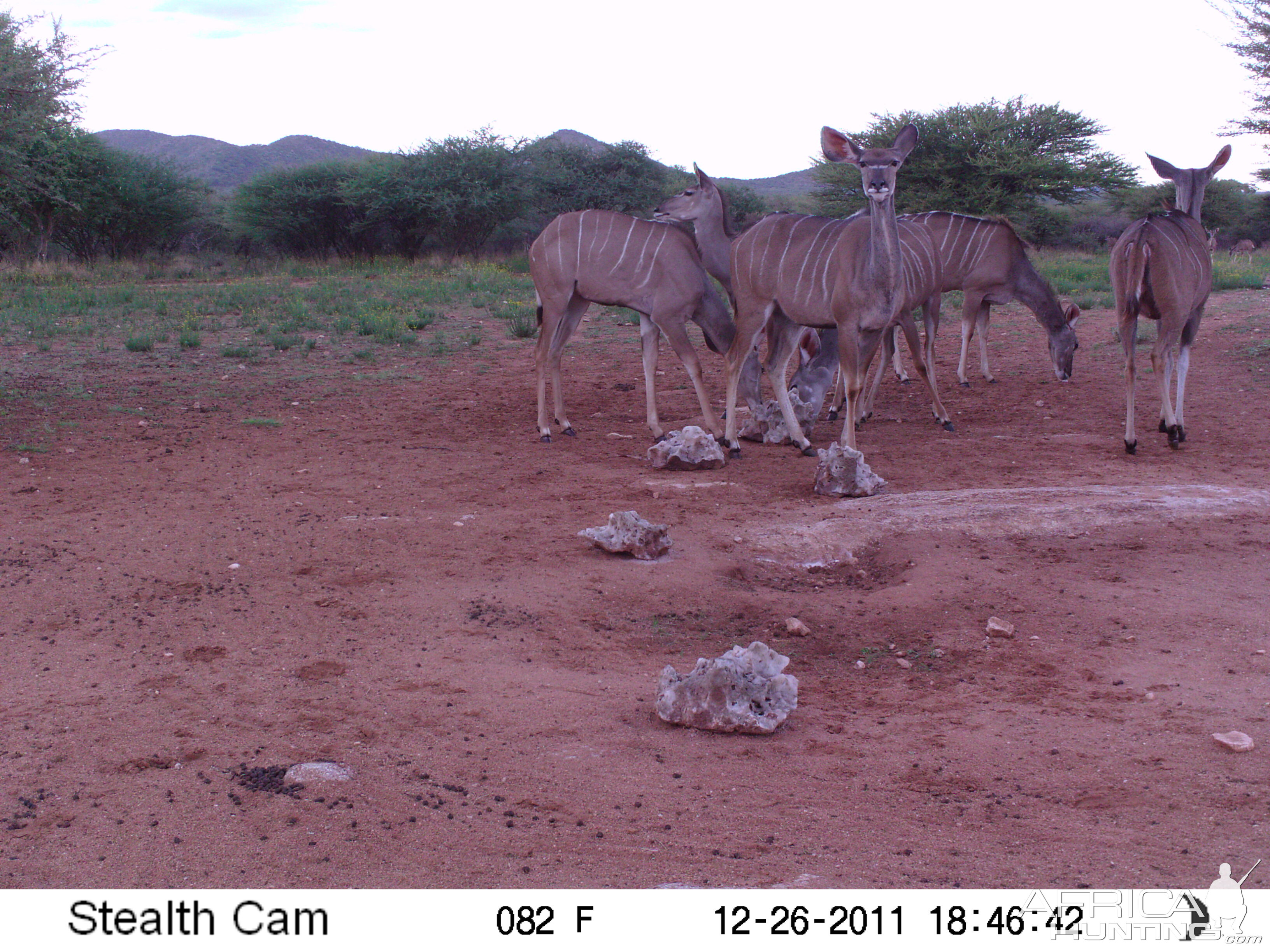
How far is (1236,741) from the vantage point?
3471 millimetres

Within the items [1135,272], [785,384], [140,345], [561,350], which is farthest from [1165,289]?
[140,345]

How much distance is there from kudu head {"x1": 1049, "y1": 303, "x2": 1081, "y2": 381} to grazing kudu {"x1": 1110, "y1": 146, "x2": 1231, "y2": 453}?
2.10m

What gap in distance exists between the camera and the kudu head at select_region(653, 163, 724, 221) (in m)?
9.73

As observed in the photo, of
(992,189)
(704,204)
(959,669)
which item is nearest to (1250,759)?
→ (959,669)

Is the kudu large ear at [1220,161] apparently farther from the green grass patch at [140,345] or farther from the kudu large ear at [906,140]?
the green grass patch at [140,345]

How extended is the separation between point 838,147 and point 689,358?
2.09m

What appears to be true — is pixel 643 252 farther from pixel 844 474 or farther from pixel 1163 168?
pixel 1163 168

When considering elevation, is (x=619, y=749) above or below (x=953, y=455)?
below

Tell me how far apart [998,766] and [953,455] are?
15.9 feet

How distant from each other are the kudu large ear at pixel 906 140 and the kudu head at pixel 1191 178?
2793 millimetres

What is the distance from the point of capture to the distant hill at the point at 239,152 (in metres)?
86.6

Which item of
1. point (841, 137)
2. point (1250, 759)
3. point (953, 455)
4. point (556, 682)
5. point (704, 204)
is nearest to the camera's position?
point (1250, 759)

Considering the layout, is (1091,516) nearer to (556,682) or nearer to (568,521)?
(568,521)

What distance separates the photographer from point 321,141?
103 metres
